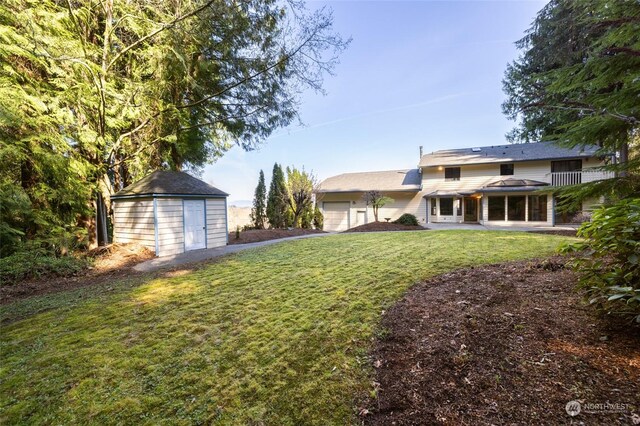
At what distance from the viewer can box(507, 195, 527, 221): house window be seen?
16.9 metres

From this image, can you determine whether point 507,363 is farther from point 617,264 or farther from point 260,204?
point 260,204

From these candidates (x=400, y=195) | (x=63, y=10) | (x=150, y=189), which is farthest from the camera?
(x=400, y=195)

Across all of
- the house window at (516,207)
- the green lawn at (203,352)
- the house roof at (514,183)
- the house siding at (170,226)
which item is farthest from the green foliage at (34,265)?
the house window at (516,207)

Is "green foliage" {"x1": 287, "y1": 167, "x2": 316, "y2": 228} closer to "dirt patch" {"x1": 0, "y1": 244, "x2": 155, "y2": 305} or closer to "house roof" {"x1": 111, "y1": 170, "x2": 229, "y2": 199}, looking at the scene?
"house roof" {"x1": 111, "y1": 170, "x2": 229, "y2": 199}

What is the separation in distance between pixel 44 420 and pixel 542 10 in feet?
76.0

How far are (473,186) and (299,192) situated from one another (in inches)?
489

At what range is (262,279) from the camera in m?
5.23

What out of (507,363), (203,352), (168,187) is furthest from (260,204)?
(507,363)

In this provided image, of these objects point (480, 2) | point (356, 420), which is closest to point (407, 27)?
point (480, 2)

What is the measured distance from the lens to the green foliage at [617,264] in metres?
2.01

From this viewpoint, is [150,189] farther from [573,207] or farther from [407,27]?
[407,27]

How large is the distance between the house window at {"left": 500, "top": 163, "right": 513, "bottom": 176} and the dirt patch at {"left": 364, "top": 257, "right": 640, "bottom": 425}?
58.8ft

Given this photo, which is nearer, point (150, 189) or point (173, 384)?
point (173, 384)

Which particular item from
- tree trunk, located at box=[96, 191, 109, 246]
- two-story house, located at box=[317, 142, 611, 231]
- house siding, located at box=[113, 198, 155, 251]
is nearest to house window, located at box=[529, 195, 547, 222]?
two-story house, located at box=[317, 142, 611, 231]
